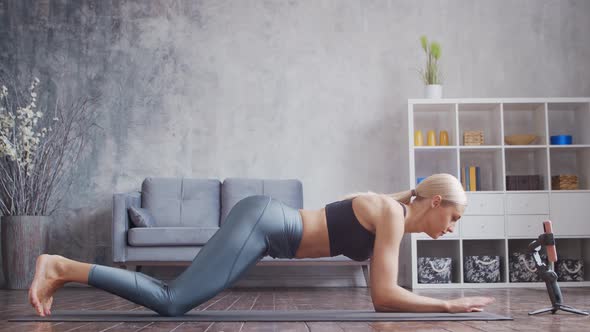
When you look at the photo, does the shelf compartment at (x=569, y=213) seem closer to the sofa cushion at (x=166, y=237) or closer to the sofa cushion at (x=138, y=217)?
the sofa cushion at (x=166, y=237)

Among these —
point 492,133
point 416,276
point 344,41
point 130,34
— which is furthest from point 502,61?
point 130,34

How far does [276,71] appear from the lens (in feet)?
19.2

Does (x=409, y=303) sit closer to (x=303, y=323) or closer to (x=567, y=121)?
(x=303, y=323)

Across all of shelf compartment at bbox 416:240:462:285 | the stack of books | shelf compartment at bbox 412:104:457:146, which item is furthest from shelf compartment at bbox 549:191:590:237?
shelf compartment at bbox 412:104:457:146

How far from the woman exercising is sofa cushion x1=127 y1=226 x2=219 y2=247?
2.43 meters

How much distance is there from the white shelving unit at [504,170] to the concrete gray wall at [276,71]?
25cm

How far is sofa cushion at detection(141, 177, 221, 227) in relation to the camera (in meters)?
5.38

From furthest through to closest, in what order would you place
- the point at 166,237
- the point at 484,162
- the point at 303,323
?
1. the point at 484,162
2. the point at 166,237
3. the point at 303,323

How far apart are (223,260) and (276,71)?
3.84m

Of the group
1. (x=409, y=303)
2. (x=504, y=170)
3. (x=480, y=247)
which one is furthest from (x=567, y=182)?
(x=409, y=303)

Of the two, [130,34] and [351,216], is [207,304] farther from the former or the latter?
[130,34]

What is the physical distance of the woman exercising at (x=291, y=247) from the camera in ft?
7.36

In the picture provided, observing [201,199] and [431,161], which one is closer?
[201,199]

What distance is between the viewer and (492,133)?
5.68m
